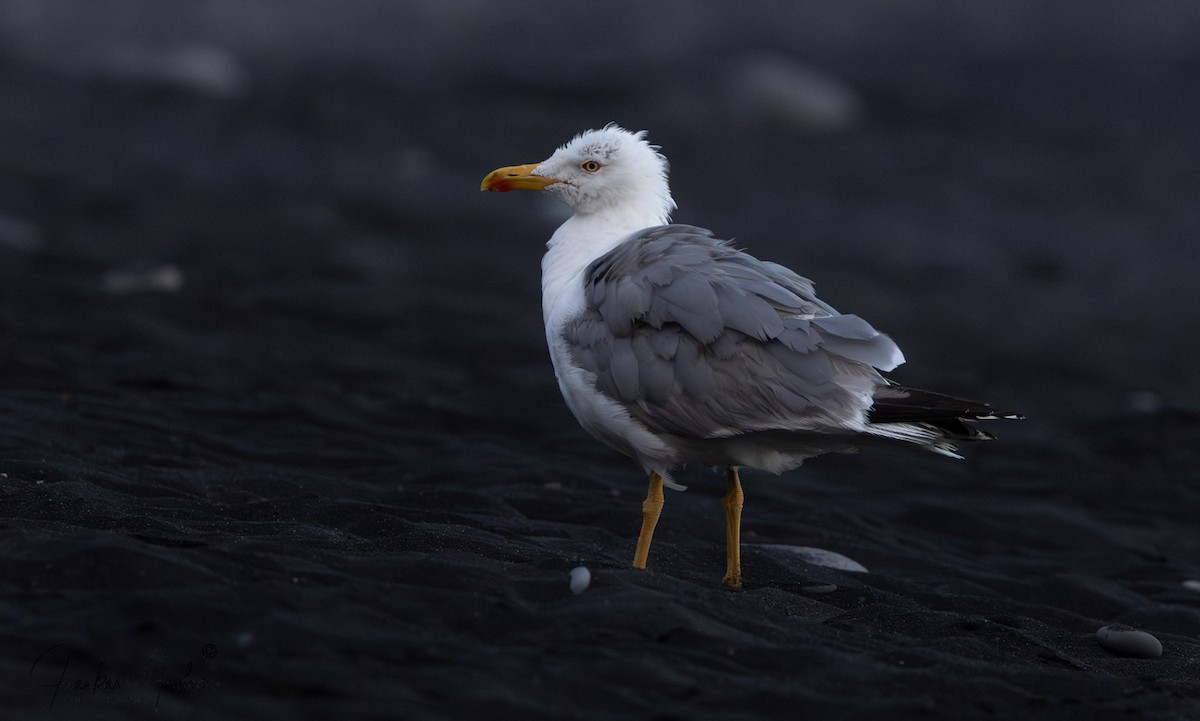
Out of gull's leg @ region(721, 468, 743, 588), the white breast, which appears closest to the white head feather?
the white breast

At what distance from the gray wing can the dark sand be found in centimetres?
74

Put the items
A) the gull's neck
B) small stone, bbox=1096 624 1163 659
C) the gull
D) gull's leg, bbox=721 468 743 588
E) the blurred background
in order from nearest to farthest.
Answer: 1. the gull
2. small stone, bbox=1096 624 1163 659
3. gull's leg, bbox=721 468 743 588
4. the gull's neck
5. the blurred background

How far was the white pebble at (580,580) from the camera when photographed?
5.30 meters

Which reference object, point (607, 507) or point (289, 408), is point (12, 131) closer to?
point (289, 408)

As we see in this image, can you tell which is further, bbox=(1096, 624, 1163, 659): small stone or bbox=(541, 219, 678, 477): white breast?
bbox=(541, 219, 678, 477): white breast

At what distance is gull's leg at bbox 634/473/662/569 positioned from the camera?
6164mm

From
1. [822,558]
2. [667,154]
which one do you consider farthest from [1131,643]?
[667,154]

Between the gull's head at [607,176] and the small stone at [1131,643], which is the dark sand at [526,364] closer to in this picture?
the small stone at [1131,643]

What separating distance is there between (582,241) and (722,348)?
1.31m

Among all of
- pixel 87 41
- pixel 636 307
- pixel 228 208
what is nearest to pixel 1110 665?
pixel 636 307

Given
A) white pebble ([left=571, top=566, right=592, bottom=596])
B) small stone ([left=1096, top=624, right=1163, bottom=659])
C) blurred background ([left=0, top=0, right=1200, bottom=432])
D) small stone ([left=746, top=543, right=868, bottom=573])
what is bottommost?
white pebble ([left=571, top=566, right=592, bottom=596])

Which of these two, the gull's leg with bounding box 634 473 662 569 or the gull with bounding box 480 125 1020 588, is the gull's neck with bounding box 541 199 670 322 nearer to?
the gull with bounding box 480 125 1020 588

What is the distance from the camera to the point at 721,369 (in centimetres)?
587

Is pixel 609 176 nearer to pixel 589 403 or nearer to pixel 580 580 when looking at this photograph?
pixel 589 403
